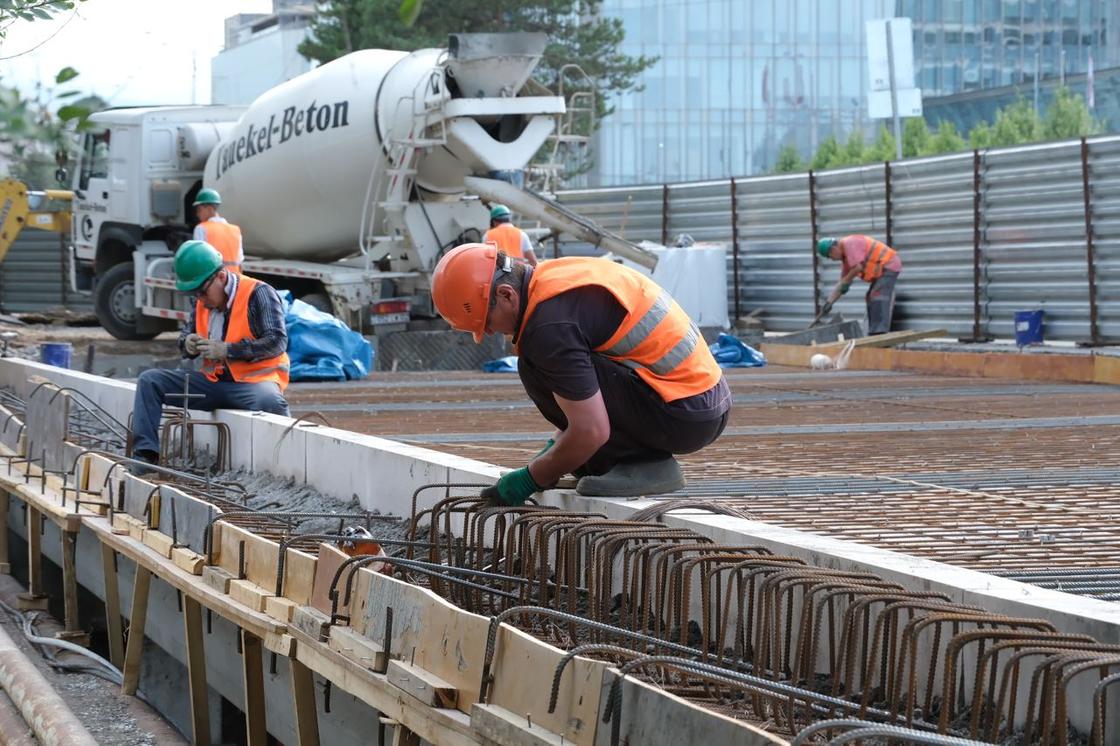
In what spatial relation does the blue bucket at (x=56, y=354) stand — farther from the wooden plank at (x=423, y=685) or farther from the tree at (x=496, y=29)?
the tree at (x=496, y=29)

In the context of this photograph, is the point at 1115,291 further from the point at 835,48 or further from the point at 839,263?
the point at 835,48

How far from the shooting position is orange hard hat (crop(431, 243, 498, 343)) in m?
5.30

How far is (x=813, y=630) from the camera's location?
4180 mm

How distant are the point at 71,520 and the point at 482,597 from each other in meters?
3.65

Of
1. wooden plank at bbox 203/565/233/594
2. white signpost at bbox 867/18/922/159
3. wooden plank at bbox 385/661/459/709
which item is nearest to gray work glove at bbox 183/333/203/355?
wooden plank at bbox 203/565/233/594

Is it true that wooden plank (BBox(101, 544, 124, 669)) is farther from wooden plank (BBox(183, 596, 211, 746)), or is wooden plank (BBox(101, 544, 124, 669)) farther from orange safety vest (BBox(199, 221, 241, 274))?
orange safety vest (BBox(199, 221, 241, 274))

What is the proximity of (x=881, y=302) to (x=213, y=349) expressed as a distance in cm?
1102

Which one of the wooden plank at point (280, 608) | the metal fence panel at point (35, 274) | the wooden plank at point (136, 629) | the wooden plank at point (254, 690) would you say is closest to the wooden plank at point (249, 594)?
the wooden plank at point (280, 608)

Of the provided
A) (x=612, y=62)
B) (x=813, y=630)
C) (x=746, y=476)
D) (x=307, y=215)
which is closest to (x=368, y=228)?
(x=307, y=215)

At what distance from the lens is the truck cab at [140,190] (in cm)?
1980

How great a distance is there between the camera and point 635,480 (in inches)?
227

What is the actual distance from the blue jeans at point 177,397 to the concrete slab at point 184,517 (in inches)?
62.1

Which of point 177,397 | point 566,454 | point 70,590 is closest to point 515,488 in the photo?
point 566,454

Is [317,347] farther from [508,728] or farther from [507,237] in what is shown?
[508,728]
